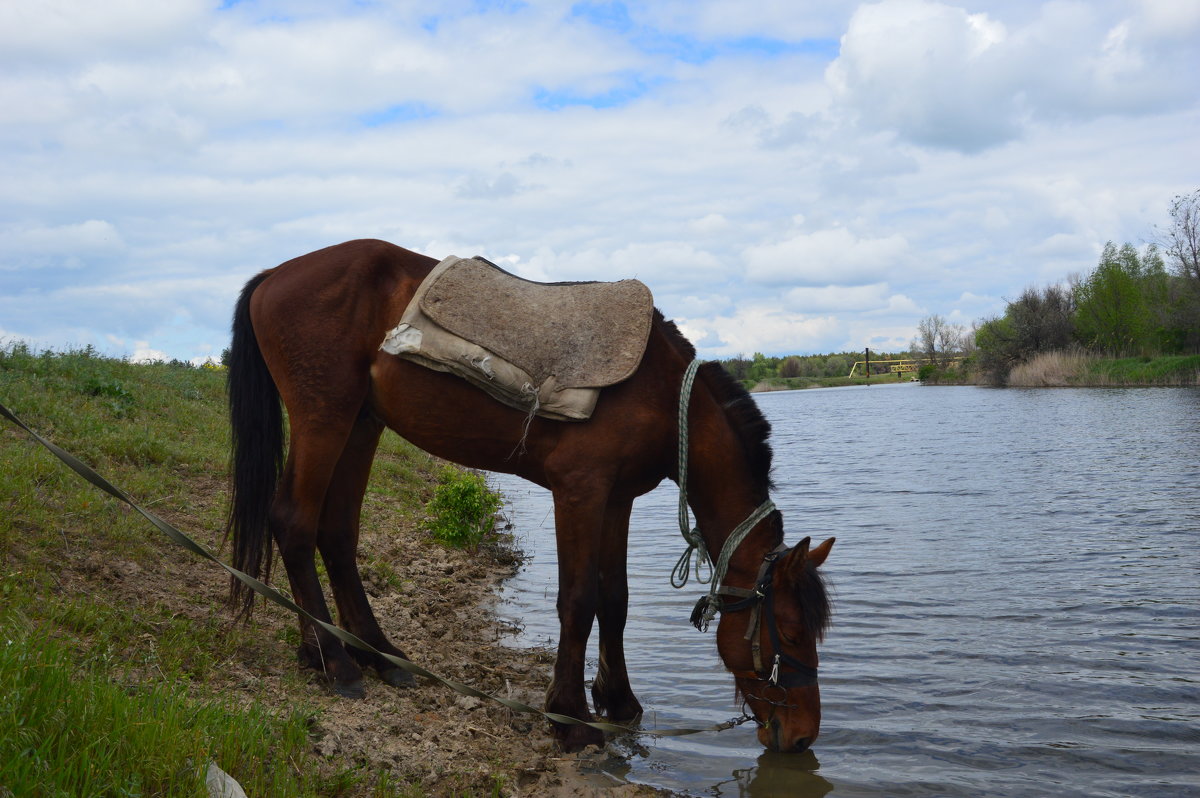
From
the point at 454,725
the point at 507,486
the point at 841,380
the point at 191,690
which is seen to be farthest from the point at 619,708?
the point at 841,380

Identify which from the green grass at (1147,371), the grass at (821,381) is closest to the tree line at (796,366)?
the grass at (821,381)

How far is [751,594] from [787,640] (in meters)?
0.27

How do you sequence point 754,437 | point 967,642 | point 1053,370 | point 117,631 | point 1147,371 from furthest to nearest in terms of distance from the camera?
point 1053,370
point 1147,371
point 967,642
point 754,437
point 117,631

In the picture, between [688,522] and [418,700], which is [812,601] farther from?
[418,700]

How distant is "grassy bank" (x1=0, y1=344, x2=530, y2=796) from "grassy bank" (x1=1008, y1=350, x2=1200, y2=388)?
43.0 metres

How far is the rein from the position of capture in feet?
12.8

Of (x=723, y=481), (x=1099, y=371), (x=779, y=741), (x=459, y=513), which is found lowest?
(x=779, y=741)

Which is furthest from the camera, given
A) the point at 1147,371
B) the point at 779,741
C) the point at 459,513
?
the point at 1147,371

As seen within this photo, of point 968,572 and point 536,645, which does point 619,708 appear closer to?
point 536,645

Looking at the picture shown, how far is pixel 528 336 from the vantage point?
4.21m

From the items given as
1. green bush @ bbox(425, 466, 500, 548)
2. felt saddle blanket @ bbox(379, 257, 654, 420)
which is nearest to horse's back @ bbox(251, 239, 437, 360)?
felt saddle blanket @ bbox(379, 257, 654, 420)

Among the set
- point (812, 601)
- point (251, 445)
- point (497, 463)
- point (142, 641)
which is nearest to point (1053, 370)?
point (812, 601)

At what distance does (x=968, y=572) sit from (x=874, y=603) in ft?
5.54

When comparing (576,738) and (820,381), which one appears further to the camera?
(820,381)
